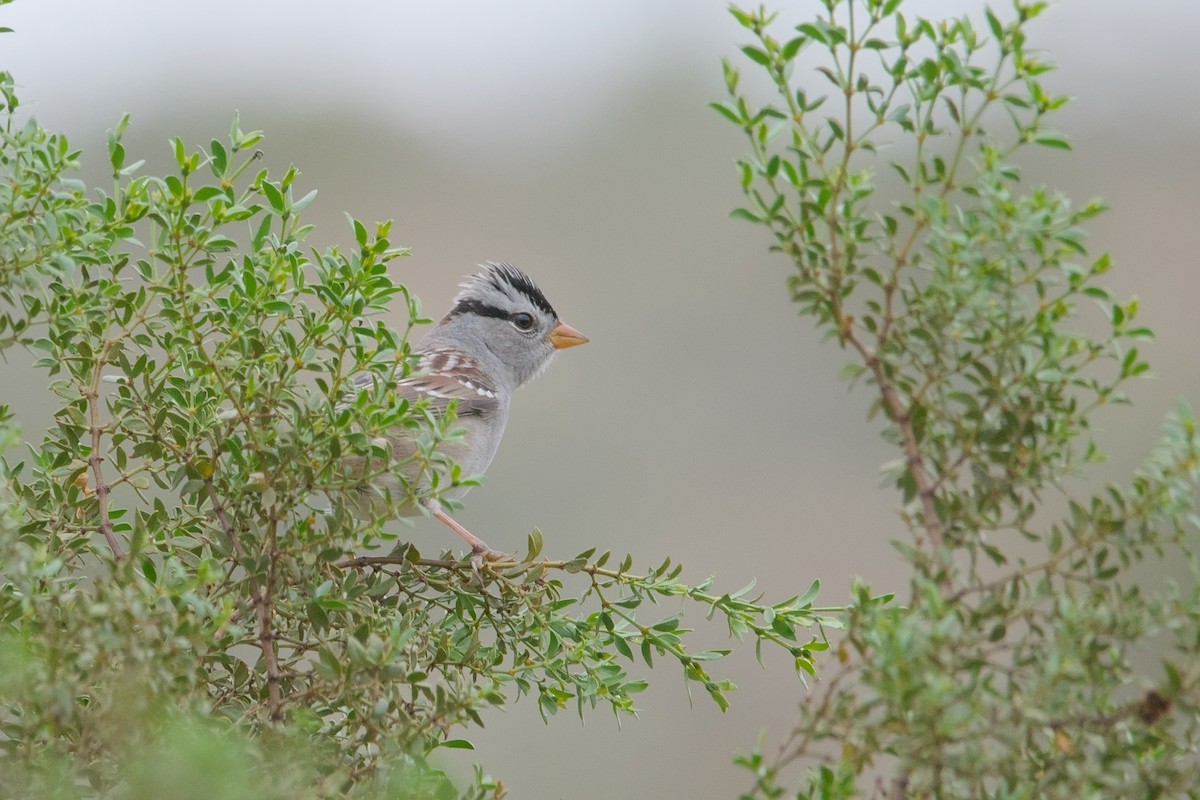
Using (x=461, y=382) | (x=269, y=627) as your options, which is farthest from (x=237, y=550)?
(x=461, y=382)

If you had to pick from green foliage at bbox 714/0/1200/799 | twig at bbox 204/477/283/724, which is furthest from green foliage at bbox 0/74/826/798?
→ green foliage at bbox 714/0/1200/799

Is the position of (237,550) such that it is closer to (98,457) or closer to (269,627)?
(269,627)

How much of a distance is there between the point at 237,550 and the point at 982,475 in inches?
52.5

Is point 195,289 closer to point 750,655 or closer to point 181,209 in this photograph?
point 181,209

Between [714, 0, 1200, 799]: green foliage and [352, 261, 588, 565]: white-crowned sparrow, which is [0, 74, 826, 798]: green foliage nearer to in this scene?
[714, 0, 1200, 799]: green foliage

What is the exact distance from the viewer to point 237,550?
222 centimetres

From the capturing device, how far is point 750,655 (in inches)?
877

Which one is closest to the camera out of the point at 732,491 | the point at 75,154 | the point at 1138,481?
the point at 1138,481

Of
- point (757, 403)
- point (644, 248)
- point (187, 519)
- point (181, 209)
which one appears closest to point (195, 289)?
point (181, 209)

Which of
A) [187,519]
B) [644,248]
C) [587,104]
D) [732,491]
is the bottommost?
[187,519]

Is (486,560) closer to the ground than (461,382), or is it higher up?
closer to the ground

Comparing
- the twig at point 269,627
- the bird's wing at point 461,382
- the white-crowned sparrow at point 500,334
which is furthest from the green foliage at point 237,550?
the white-crowned sparrow at point 500,334

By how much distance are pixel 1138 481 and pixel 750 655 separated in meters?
21.3

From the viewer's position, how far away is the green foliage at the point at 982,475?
1.50 m
